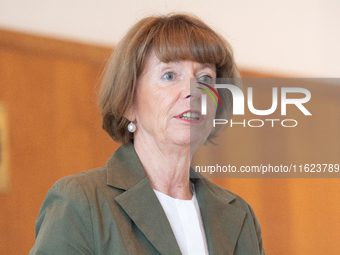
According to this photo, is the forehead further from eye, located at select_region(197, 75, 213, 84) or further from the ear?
the ear

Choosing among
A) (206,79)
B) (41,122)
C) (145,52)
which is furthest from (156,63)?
(41,122)

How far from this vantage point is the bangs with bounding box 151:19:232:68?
4.78 feet

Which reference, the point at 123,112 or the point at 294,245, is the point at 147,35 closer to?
the point at 123,112

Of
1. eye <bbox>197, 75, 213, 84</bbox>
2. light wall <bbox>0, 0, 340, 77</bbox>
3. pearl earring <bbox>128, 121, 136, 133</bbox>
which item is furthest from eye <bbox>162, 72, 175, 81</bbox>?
light wall <bbox>0, 0, 340, 77</bbox>

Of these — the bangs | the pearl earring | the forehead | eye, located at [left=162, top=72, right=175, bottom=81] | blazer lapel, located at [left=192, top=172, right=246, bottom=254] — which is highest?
the bangs

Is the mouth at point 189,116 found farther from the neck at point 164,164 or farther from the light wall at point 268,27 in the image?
the light wall at point 268,27

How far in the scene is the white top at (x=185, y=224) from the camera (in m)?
1.39

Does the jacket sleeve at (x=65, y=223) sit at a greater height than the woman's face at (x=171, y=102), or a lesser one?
lesser

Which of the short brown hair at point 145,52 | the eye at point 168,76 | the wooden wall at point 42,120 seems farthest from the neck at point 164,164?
the wooden wall at point 42,120

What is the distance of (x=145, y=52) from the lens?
1498mm

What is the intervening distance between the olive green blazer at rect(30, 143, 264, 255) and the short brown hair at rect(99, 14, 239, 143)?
5.8 inches

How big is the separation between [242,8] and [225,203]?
7.46 feet

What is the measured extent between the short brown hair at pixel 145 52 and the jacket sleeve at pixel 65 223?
363mm

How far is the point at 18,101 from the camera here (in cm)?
264
